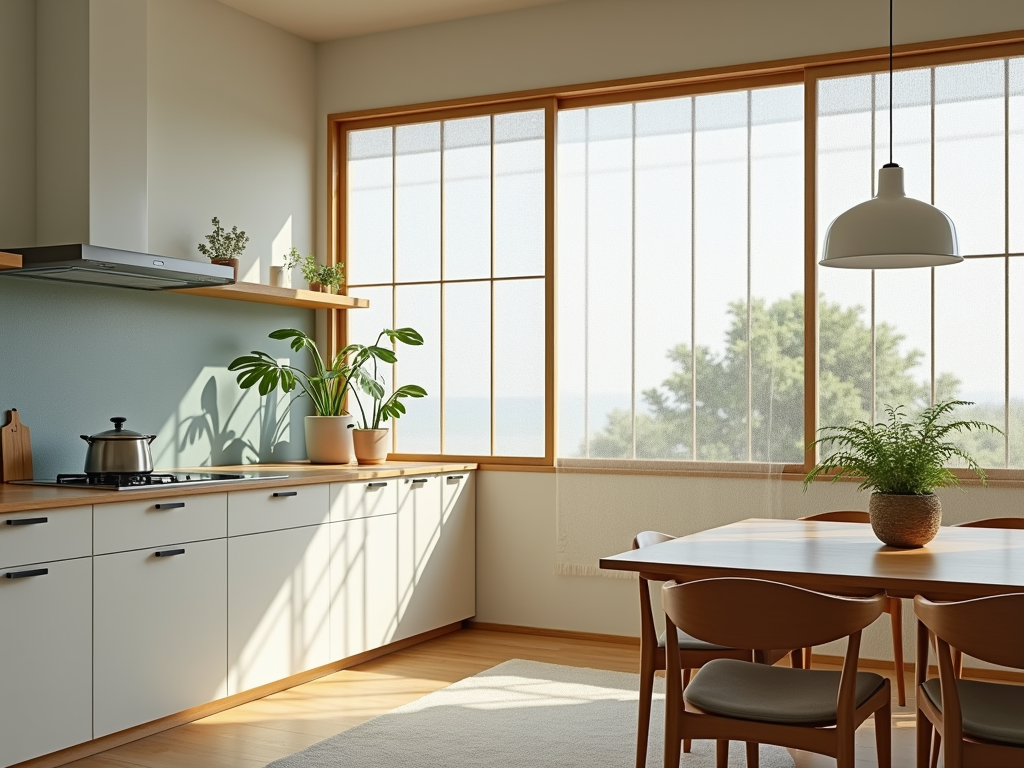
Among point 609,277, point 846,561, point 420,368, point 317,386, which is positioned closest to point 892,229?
point 846,561

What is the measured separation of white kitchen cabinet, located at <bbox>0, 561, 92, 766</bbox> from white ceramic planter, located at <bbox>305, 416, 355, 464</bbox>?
6.36 feet

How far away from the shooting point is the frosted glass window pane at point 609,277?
16.8ft

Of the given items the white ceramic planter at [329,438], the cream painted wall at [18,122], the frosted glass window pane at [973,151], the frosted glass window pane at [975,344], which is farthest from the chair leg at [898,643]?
the cream painted wall at [18,122]

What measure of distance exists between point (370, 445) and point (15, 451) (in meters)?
1.71

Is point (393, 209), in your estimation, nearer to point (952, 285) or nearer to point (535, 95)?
point (535, 95)

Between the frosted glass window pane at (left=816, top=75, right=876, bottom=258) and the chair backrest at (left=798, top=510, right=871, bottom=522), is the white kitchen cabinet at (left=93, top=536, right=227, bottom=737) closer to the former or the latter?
the chair backrest at (left=798, top=510, right=871, bottom=522)

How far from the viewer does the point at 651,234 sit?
5.07 m

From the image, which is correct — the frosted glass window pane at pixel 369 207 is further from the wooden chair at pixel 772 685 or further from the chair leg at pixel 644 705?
the wooden chair at pixel 772 685

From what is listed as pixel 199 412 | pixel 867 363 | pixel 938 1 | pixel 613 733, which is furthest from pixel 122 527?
pixel 938 1

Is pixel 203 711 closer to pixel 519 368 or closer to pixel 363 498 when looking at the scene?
pixel 363 498

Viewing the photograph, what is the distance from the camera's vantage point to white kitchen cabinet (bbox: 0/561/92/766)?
122 inches

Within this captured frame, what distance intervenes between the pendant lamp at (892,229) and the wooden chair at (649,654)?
1.03 metres

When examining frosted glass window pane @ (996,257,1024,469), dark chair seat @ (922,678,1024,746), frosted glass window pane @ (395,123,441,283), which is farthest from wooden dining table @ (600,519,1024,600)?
frosted glass window pane @ (395,123,441,283)

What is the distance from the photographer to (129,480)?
3.79m
